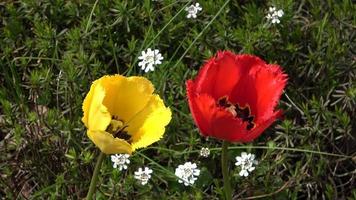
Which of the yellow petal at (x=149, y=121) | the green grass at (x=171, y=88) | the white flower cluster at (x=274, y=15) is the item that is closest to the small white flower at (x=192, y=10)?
the green grass at (x=171, y=88)

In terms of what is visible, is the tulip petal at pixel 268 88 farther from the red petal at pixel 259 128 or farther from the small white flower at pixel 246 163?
the small white flower at pixel 246 163

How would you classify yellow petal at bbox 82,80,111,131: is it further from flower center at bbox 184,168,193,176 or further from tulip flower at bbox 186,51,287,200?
flower center at bbox 184,168,193,176

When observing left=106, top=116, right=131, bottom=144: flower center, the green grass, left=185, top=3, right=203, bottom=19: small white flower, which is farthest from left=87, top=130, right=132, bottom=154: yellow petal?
left=185, top=3, right=203, bottom=19: small white flower

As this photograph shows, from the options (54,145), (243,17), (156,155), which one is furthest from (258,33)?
(54,145)

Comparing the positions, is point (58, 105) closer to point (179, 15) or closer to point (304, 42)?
point (179, 15)

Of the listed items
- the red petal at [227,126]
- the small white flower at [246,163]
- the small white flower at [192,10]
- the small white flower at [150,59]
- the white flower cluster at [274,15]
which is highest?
the red petal at [227,126]

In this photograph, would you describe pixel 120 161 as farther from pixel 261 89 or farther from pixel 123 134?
pixel 261 89

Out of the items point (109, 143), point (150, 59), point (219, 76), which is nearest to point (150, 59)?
point (150, 59)
